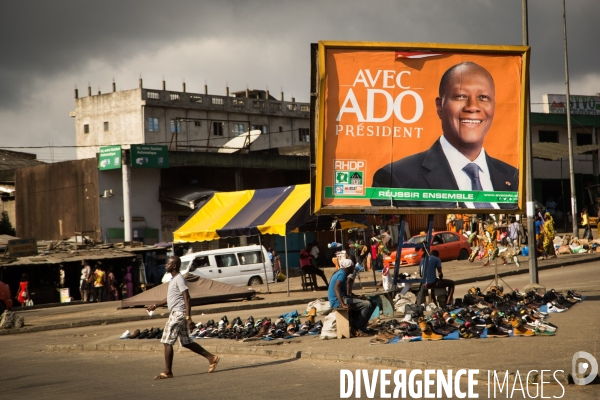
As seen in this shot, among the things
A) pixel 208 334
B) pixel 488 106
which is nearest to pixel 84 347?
pixel 208 334

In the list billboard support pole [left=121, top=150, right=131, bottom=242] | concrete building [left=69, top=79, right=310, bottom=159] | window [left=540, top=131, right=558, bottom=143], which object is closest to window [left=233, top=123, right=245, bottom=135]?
concrete building [left=69, top=79, right=310, bottom=159]

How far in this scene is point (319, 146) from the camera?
56.2ft

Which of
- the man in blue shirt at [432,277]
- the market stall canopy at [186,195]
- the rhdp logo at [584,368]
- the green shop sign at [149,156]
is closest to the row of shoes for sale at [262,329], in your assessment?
the man in blue shirt at [432,277]

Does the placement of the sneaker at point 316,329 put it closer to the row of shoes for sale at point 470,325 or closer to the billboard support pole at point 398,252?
the row of shoes for sale at point 470,325

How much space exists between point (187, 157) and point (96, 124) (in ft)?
102

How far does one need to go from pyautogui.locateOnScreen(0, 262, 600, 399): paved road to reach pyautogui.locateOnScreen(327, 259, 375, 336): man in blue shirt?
0.61 meters

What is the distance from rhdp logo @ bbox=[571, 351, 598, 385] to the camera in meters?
8.62

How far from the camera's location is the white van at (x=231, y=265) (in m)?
31.9

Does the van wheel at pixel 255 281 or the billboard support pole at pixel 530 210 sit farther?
the van wheel at pixel 255 281

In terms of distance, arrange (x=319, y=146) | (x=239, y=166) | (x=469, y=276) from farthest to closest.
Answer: (x=239, y=166) → (x=469, y=276) → (x=319, y=146)

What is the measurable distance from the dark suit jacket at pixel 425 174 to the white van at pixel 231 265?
14.7 metres

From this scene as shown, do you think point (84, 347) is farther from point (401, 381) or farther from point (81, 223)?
point (81, 223)

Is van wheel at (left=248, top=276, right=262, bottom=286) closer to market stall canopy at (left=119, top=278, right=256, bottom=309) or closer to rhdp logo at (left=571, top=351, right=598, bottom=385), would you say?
market stall canopy at (left=119, top=278, right=256, bottom=309)

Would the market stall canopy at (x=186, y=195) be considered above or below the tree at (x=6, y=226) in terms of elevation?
above
